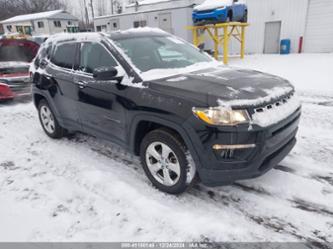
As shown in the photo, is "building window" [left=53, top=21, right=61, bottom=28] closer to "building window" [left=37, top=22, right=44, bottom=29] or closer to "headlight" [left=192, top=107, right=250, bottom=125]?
"building window" [left=37, top=22, right=44, bottom=29]

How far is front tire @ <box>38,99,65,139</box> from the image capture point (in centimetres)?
491

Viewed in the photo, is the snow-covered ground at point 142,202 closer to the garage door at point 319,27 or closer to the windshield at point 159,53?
the windshield at point 159,53

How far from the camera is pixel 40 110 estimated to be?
5.20 metres

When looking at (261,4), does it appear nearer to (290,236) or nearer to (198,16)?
(198,16)

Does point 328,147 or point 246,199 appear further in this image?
point 328,147

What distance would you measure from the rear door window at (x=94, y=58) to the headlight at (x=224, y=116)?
1470 millimetres

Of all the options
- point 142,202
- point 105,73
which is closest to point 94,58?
point 105,73

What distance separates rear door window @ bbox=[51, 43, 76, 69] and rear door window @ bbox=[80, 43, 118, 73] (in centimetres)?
28

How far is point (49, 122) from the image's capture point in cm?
505

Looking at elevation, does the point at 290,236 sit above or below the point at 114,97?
below

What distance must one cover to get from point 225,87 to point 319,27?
51.1 ft

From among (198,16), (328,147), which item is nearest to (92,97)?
(328,147)

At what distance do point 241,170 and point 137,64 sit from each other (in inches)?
69.6

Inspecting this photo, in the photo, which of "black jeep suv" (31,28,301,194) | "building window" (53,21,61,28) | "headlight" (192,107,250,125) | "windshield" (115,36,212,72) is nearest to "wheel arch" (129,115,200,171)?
"black jeep suv" (31,28,301,194)
